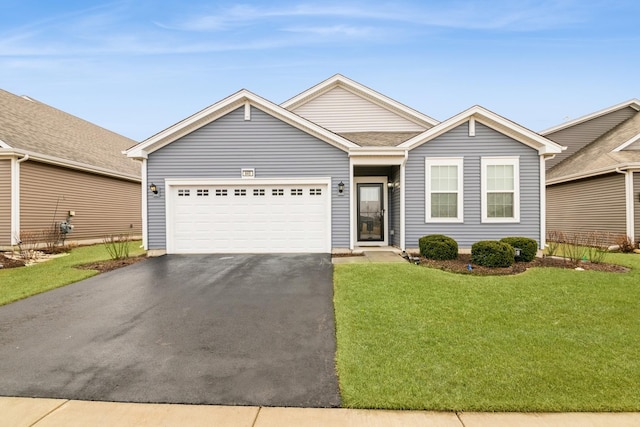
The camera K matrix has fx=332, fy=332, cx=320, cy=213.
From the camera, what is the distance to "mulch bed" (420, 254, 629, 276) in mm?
7816

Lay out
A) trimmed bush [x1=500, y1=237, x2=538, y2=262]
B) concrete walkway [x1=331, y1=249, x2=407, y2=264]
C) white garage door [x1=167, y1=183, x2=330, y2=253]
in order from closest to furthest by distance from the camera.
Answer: concrete walkway [x1=331, y1=249, x2=407, y2=264] → trimmed bush [x1=500, y1=237, x2=538, y2=262] → white garage door [x1=167, y1=183, x2=330, y2=253]

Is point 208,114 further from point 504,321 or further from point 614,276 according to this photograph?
point 614,276

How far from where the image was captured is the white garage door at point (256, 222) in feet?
35.5

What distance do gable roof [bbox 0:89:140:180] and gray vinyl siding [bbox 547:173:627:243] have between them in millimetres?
21251

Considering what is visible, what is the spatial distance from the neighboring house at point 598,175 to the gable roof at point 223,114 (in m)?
10.6

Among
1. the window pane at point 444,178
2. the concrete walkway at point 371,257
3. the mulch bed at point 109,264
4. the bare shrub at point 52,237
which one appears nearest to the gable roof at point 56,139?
the bare shrub at point 52,237

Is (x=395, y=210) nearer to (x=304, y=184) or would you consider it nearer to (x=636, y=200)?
(x=304, y=184)

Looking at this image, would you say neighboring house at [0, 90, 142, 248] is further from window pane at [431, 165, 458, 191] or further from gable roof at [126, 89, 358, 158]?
window pane at [431, 165, 458, 191]

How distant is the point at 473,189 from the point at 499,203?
95 cm

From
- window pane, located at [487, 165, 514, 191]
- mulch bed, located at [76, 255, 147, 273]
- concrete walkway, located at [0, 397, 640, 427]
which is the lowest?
concrete walkway, located at [0, 397, 640, 427]

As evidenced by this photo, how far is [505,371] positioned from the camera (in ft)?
10.7

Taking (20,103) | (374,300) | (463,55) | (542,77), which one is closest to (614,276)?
(374,300)

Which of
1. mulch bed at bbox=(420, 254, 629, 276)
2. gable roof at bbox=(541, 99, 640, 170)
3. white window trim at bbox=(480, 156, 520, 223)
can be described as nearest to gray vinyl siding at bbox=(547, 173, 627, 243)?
gable roof at bbox=(541, 99, 640, 170)

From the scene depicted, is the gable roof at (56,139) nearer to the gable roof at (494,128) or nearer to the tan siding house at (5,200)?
the tan siding house at (5,200)
